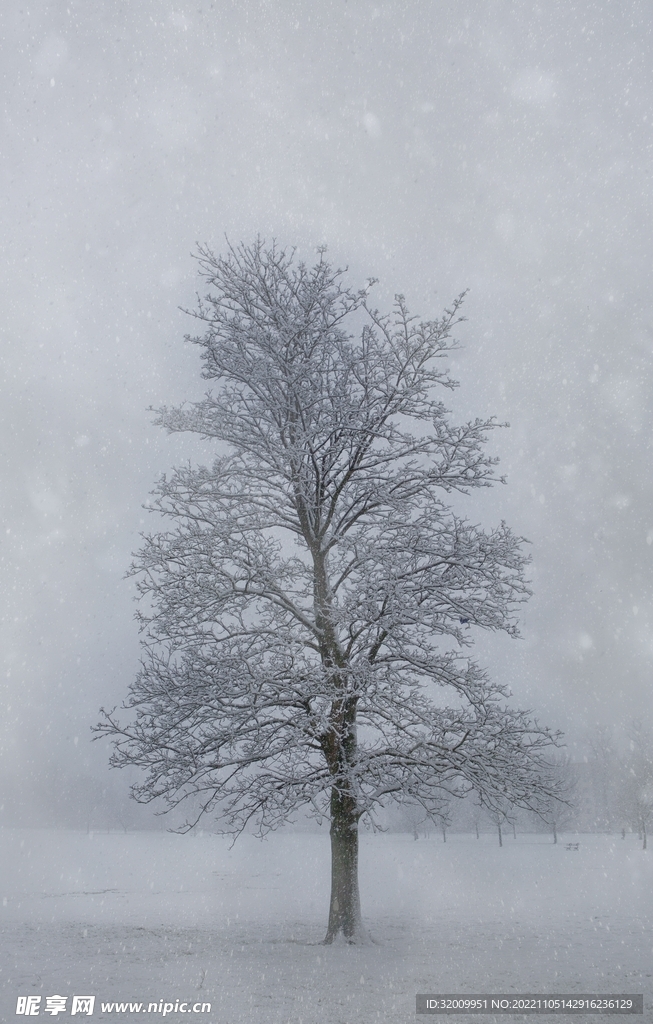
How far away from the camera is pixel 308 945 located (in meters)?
11.3

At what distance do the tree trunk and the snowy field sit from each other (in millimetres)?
444

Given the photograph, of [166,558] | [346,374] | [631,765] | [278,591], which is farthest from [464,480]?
[631,765]

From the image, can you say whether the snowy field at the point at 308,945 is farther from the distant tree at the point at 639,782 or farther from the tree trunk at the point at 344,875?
→ the distant tree at the point at 639,782

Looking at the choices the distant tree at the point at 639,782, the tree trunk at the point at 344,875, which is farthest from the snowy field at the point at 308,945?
the distant tree at the point at 639,782

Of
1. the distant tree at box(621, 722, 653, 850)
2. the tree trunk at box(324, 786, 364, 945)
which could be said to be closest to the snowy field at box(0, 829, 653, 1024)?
the tree trunk at box(324, 786, 364, 945)

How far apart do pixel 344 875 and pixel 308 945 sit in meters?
1.26

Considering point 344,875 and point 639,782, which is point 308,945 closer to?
point 344,875

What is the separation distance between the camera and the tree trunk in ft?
36.7

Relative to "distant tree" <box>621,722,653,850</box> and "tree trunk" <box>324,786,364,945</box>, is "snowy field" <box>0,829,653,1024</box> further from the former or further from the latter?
"distant tree" <box>621,722,653,850</box>

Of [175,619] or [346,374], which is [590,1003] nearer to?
[175,619]

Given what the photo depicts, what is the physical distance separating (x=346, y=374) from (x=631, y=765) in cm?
6078

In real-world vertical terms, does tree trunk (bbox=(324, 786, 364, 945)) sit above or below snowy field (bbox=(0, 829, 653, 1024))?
above

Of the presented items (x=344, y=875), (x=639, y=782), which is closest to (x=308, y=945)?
(x=344, y=875)

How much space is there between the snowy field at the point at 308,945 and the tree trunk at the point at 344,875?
0.44 meters
